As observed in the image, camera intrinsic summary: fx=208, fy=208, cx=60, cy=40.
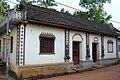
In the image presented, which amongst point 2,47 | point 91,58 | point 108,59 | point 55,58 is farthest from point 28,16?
point 108,59

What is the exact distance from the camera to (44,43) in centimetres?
1658

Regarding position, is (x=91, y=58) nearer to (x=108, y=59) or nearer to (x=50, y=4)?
(x=108, y=59)

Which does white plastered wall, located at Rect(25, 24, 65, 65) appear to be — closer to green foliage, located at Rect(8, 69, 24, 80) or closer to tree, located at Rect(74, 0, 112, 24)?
green foliage, located at Rect(8, 69, 24, 80)

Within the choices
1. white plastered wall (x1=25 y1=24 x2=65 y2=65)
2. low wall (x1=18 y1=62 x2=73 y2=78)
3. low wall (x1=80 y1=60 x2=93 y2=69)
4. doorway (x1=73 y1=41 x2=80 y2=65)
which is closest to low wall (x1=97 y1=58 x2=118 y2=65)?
low wall (x1=80 y1=60 x2=93 y2=69)

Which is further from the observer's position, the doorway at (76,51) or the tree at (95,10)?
the tree at (95,10)

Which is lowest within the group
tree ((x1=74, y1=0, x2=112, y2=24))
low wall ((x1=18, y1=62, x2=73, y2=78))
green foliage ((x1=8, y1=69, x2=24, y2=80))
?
green foliage ((x1=8, y1=69, x2=24, y2=80))

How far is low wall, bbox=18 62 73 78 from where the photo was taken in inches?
580

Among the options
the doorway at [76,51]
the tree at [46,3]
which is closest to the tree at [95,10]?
the tree at [46,3]

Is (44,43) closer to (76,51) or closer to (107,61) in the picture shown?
(76,51)

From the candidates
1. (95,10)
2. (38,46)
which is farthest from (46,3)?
(38,46)

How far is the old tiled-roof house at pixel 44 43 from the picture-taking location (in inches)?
587

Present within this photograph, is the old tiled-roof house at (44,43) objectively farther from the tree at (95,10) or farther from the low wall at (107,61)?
the tree at (95,10)

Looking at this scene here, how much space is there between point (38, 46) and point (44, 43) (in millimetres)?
780

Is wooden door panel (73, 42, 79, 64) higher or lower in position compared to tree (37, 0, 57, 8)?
lower
